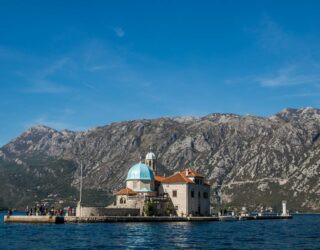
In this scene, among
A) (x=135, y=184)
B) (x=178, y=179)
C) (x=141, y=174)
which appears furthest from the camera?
(x=178, y=179)

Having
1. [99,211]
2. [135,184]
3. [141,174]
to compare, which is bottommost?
[99,211]

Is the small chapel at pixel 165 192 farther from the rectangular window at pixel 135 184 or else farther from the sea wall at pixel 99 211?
the sea wall at pixel 99 211

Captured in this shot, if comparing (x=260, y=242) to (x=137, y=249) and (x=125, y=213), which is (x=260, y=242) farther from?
(x=125, y=213)

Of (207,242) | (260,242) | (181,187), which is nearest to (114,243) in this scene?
(207,242)

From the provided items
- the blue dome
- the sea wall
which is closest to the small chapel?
the blue dome

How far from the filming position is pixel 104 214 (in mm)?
153125

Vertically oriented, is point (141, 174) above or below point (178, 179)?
above

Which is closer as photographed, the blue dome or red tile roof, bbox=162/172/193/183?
red tile roof, bbox=162/172/193/183

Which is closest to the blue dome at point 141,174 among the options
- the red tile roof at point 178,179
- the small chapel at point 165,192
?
the small chapel at point 165,192

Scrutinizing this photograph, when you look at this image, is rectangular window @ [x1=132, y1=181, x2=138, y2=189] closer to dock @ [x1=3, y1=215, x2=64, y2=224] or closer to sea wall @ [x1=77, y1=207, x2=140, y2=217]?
sea wall @ [x1=77, y1=207, x2=140, y2=217]

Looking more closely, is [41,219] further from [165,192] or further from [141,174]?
[165,192]

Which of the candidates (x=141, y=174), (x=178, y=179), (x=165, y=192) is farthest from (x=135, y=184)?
(x=178, y=179)

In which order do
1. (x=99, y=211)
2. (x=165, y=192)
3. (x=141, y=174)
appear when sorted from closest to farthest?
(x=99, y=211), (x=141, y=174), (x=165, y=192)

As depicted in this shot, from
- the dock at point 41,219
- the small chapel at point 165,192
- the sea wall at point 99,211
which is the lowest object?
the dock at point 41,219
